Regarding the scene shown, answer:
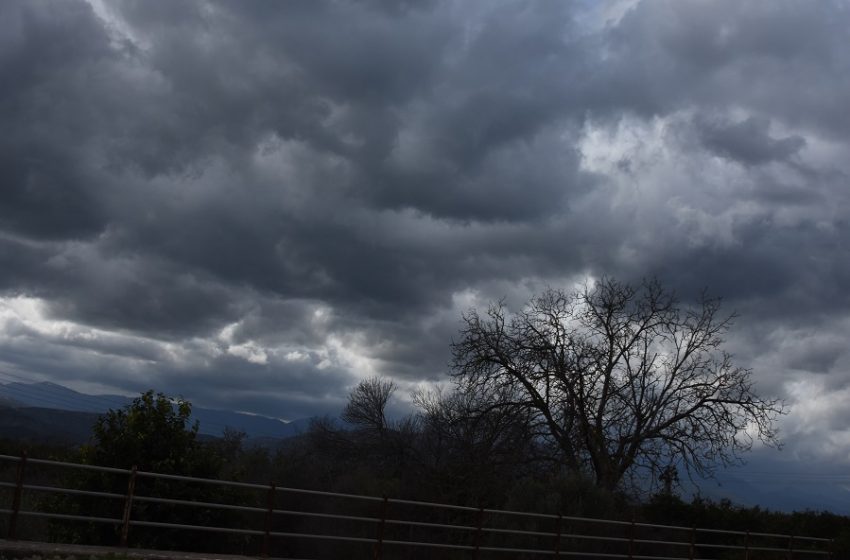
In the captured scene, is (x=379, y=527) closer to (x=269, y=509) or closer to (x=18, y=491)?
(x=269, y=509)

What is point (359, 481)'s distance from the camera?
87.1 ft

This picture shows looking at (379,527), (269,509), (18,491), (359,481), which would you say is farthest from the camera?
(359,481)

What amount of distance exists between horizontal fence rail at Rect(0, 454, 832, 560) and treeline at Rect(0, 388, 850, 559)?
6 cm

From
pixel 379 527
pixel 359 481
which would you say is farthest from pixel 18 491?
pixel 359 481

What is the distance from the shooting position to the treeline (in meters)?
17.0

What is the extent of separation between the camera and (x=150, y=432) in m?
17.4

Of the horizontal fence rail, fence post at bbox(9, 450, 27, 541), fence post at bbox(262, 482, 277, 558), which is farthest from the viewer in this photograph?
Result: the horizontal fence rail

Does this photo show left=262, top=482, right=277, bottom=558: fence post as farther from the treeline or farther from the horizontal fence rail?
the treeline

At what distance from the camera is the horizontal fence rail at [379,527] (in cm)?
1669

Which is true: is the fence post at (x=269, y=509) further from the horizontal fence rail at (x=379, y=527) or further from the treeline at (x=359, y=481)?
the treeline at (x=359, y=481)

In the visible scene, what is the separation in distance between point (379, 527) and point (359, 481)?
35.7 ft

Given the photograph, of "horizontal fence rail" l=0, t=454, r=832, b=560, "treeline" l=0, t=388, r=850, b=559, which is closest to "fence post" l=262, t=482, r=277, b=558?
"horizontal fence rail" l=0, t=454, r=832, b=560

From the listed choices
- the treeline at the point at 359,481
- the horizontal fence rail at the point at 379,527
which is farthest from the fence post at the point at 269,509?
the treeline at the point at 359,481

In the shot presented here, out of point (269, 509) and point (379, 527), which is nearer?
point (269, 509)
